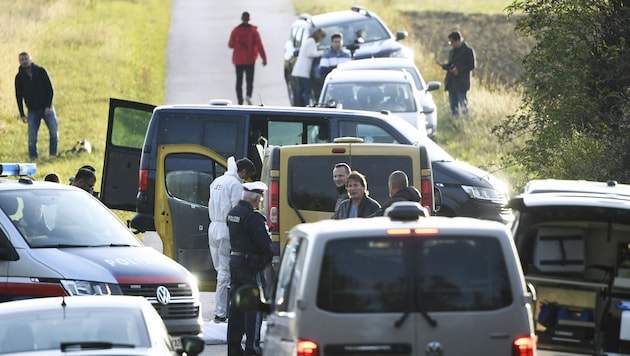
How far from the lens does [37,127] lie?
2884 cm

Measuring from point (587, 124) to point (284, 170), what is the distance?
5.55m

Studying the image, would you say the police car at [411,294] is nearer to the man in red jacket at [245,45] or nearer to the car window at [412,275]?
the car window at [412,275]

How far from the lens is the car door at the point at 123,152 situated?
1964cm

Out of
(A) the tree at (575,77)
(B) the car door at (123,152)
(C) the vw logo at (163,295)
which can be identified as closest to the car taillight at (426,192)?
(C) the vw logo at (163,295)

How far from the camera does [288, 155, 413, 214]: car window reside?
16156 millimetres

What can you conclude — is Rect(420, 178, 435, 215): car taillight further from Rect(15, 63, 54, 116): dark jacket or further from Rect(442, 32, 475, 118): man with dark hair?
Rect(442, 32, 475, 118): man with dark hair

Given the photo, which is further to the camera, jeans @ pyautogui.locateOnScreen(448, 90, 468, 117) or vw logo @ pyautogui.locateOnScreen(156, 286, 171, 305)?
jeans @ pyautogui.locateOnScreen(448, 90, 468, 117)

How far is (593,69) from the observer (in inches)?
794

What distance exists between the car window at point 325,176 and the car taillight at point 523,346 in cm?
688

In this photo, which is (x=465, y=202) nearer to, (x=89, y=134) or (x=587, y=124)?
(x=587, y=124)

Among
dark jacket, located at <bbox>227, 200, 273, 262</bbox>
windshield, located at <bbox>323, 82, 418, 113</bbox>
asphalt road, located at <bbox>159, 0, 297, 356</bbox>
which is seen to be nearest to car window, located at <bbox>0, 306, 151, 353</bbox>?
dark jacket, located at <bbox>227, 200, 273, 262</bbox>

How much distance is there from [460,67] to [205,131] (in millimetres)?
14073

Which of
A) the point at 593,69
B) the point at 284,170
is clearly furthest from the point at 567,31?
the point at 284,170

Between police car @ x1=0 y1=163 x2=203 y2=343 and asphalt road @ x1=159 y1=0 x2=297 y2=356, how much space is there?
7.28 meters
